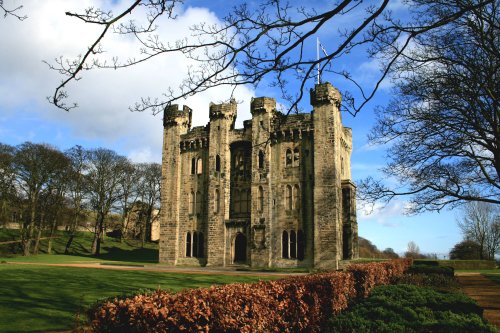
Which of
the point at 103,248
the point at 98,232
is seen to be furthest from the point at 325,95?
the point at 103,248

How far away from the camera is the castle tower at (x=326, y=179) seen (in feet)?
110

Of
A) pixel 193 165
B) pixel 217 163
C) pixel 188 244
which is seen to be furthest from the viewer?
pixel 193 165

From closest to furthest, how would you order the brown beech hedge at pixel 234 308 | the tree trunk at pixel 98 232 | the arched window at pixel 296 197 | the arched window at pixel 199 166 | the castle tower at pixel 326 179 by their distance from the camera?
the brown beech hedge at pixel 234 308 → the castle tower at pixel 326 179 → the arched window at pixel 296 197 → the arched window at pixel 199 166 → the tree trunk at pixel 98 232

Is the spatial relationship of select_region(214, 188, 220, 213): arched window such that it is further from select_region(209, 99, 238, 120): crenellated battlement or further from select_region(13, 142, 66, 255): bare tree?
select_region(13, 142, 66, 255): bare tree

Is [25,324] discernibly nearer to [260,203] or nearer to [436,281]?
[436,281]

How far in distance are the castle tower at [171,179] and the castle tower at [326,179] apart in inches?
556

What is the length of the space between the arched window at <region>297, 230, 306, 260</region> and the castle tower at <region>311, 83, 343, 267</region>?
4.60 ft

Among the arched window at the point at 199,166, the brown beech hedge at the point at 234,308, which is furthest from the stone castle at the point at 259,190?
the brown beech hedge at the point at 234,308

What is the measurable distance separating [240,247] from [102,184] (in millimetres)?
21080

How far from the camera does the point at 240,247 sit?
3809 cm

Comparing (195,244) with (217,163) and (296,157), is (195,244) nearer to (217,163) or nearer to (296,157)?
(217,163)

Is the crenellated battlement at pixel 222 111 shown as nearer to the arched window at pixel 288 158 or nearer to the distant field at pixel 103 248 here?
the arched window at pixel 288 158

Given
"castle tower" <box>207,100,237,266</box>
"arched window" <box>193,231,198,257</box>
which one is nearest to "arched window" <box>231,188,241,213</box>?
"castle tower" <box>207,100,237,266</box>

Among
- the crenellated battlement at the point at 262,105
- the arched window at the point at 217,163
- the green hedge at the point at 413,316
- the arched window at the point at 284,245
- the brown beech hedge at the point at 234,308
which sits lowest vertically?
the green hedge at the point at 413,316
